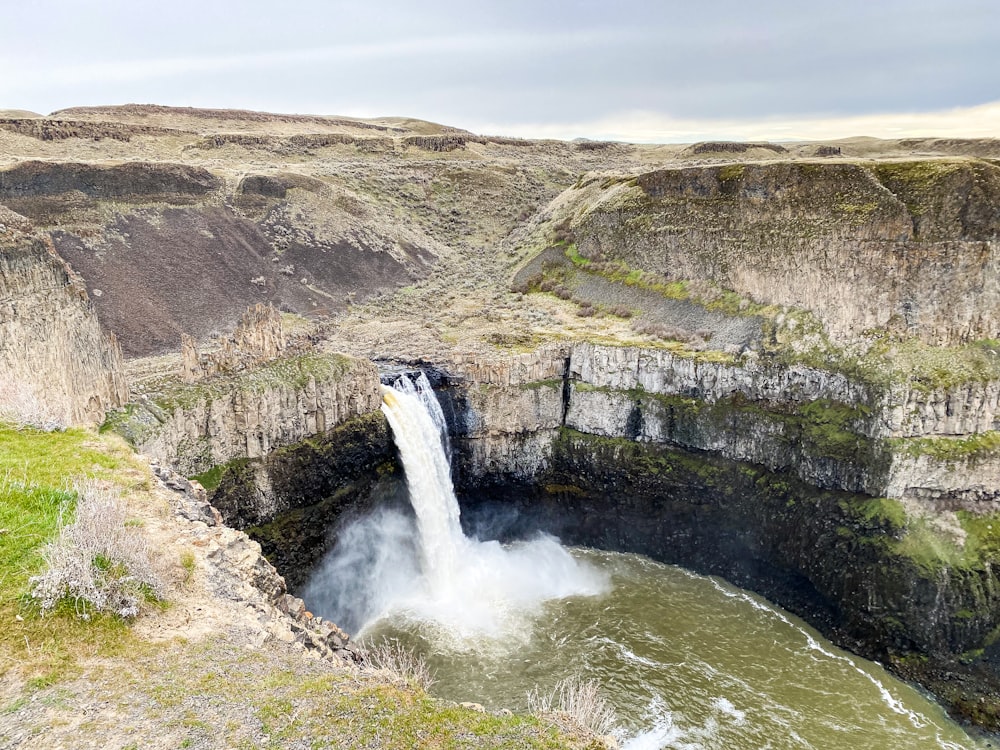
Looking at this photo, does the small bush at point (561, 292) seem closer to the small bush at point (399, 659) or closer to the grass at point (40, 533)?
the small bush at point (399, 659)

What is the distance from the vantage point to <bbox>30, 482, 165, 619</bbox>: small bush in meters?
9.94

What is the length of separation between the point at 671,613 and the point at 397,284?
3348cm

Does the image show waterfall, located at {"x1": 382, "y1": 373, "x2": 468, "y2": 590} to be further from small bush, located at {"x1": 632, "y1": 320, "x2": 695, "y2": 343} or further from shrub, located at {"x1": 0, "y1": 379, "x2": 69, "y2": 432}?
shrub, located at {"x1": 0, "y1": 379, "x2": 69, "y2": 432}

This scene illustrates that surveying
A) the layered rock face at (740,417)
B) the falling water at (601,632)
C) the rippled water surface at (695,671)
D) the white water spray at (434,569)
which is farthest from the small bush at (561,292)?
the rippled water surface at (695,671)

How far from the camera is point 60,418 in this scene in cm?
1697

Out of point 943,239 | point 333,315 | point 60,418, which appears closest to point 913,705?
point 943,239

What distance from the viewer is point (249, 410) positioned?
949 inches

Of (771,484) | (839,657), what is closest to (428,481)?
(771,484)

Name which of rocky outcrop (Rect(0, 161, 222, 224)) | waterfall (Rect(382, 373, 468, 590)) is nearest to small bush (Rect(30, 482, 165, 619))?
waterfall (Rect(382, 373, 468, 590))

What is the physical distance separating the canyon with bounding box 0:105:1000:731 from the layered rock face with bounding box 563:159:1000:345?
4.3 inches

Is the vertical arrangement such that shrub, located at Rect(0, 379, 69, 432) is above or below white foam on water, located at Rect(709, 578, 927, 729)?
above

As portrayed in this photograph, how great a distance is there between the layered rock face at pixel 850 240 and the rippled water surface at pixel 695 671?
42.7 ft

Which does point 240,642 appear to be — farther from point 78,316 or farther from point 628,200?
point 628,200

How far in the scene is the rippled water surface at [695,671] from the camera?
20.7 meters
